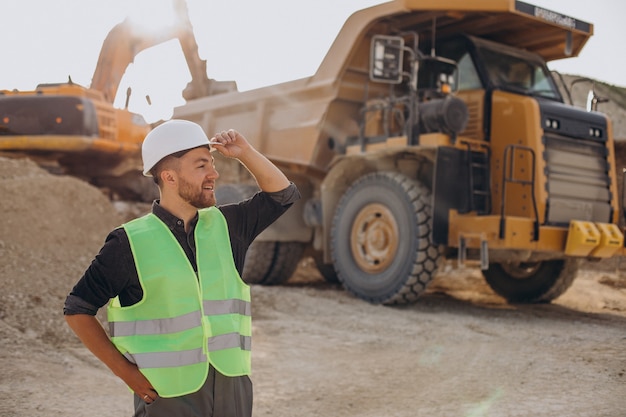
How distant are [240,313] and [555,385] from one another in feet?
8.40

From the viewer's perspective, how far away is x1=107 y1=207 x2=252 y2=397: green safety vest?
230cm

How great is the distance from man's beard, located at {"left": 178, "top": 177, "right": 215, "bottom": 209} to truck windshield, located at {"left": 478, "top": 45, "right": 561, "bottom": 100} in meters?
5.48

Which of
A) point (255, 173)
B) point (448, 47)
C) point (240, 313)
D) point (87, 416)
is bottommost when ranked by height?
→ point (87, 416)

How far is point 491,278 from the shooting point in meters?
8.82

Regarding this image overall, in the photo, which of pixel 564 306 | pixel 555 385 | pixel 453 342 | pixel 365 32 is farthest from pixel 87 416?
pixel 564 306

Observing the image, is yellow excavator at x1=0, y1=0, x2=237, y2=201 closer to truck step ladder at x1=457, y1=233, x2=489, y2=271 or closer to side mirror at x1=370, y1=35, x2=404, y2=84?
side mirror at x1=370, y1=35, x2=404, y2=84

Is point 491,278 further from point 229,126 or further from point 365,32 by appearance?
point 229,126

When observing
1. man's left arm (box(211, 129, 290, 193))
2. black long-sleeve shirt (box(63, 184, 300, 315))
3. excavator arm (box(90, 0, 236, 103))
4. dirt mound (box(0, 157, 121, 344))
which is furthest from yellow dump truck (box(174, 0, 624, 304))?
excavator arm (box(90, 0, 236, 103))

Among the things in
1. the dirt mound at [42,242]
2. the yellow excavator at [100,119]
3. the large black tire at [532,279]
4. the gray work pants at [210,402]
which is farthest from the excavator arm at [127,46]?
the gray work pants at [210,402]

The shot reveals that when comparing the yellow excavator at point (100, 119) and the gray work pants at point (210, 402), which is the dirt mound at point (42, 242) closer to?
the yellow excavator at point (100, 119)

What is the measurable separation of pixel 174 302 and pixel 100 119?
982 cm

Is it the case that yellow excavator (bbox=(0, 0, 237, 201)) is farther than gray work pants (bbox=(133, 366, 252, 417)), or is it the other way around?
yellow excavator (bbox=(0, 0, 237, 201))

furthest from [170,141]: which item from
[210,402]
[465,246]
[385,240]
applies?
[385,240]

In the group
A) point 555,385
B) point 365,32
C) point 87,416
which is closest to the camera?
point 87,416
